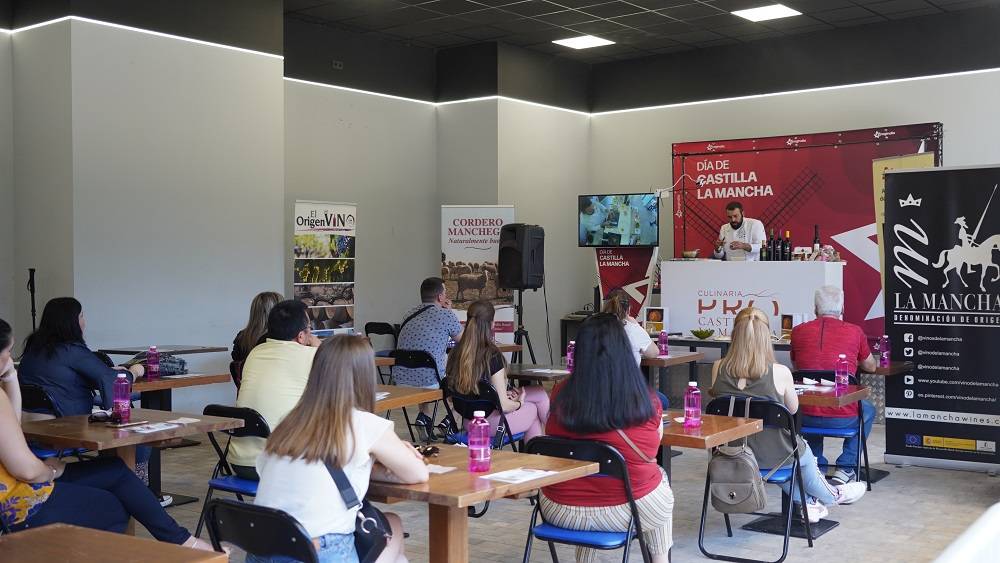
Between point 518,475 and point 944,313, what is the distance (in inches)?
170

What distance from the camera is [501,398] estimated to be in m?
5.61

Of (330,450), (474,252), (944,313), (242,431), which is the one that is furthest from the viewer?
(474,252)

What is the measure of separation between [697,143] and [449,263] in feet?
10.0

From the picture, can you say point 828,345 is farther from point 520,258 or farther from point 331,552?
point 520,258

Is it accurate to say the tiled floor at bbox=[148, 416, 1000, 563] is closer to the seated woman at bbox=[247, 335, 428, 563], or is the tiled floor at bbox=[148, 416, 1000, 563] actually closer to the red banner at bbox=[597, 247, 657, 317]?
the seated woman at bbox=[247, 335, 428, 563]

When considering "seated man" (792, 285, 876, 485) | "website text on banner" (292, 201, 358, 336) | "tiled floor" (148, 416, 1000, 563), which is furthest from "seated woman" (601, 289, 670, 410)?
"website text on banner" (292, 201, 358, 336)

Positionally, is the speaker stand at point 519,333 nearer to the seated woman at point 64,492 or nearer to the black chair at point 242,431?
the black chair at point 242,431

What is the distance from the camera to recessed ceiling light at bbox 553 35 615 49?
1095cm

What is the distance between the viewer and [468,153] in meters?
11.3

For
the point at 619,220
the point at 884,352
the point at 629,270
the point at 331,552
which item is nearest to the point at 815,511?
the point at 884,352

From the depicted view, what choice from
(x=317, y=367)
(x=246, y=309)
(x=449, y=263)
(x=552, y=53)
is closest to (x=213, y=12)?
(x=246, y=309)

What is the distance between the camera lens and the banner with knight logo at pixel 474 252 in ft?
34.8

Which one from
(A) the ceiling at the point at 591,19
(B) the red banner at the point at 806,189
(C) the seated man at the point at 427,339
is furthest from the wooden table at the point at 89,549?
(B) the red banner at the point at 806,189

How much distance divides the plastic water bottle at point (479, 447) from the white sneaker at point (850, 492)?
304 cm
